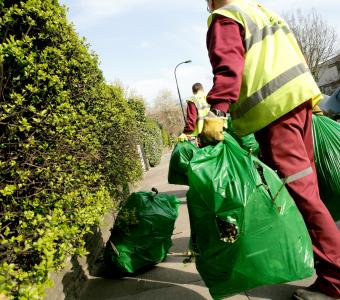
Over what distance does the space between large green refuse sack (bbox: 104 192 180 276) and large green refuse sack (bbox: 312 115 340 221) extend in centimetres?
161

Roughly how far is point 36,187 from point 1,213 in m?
0.41

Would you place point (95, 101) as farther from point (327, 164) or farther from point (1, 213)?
point (327, 164)

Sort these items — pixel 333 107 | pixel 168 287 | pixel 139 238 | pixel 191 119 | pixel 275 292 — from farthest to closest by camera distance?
pixel 333 107 < pixel 191 119 < pixel 139 238 < pixel 168 287 < pixel 275 292

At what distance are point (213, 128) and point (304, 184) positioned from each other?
65cm

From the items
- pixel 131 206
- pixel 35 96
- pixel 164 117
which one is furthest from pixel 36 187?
pixel 164 117

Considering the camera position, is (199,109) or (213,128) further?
(199,109)

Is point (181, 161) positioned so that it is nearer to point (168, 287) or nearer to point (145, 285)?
point (145, 285)

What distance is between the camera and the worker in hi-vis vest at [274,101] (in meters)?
2.33

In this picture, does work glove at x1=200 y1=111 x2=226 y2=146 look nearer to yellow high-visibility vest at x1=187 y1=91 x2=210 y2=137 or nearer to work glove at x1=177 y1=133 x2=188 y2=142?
work glove at x1=177 y1=133 x2=188 y2=142

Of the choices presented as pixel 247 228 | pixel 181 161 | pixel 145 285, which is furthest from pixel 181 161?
pixel 247 228

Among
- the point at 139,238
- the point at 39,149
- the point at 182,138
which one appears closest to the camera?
the point at 39,149

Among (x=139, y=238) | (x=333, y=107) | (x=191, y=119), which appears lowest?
(x=139, y=238)

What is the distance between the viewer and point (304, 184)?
7.82 ft

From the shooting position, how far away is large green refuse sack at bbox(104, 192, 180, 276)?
3713 millimetres
